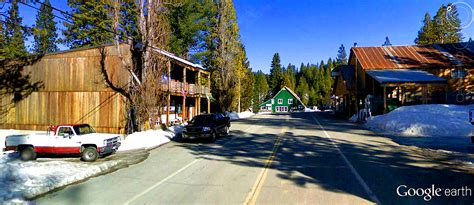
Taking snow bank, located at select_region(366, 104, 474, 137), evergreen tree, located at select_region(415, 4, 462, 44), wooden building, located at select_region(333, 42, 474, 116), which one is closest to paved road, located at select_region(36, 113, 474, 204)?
snow bank, located at select_region(366, 104, 474, 137)

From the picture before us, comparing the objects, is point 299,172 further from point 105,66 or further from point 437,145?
point 105,66

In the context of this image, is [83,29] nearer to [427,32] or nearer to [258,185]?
[258,185]

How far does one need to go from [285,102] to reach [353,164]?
263ft

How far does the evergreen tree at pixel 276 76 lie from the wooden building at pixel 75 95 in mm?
77911

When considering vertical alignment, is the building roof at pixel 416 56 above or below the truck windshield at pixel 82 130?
above

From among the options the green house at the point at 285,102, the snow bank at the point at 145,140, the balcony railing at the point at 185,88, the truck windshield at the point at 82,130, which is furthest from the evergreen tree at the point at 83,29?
the green house at the point at 285,102

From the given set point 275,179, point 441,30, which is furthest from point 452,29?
point 275,179

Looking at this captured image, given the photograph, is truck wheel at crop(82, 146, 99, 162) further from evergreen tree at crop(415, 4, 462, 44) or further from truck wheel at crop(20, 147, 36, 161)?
evergreen tree at crop(415, 4, 462, 44)

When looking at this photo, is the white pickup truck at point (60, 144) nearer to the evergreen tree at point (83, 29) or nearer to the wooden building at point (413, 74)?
the wooden building at point (413, 74)

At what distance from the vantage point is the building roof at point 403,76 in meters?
29.0

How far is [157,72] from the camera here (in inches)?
830

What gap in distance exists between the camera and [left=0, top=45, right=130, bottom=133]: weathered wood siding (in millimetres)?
22656

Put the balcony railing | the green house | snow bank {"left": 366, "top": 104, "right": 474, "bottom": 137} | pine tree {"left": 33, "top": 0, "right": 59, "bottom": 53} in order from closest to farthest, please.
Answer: snow bank {"left": 366, "top": 104, "right": 474, "bottom": 137} → the balcony railing → pine tree {"left": 33, "top": 0, "right": 59, "bottom": 53} → the green house

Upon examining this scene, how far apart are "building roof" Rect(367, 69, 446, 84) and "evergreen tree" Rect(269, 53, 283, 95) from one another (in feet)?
215
